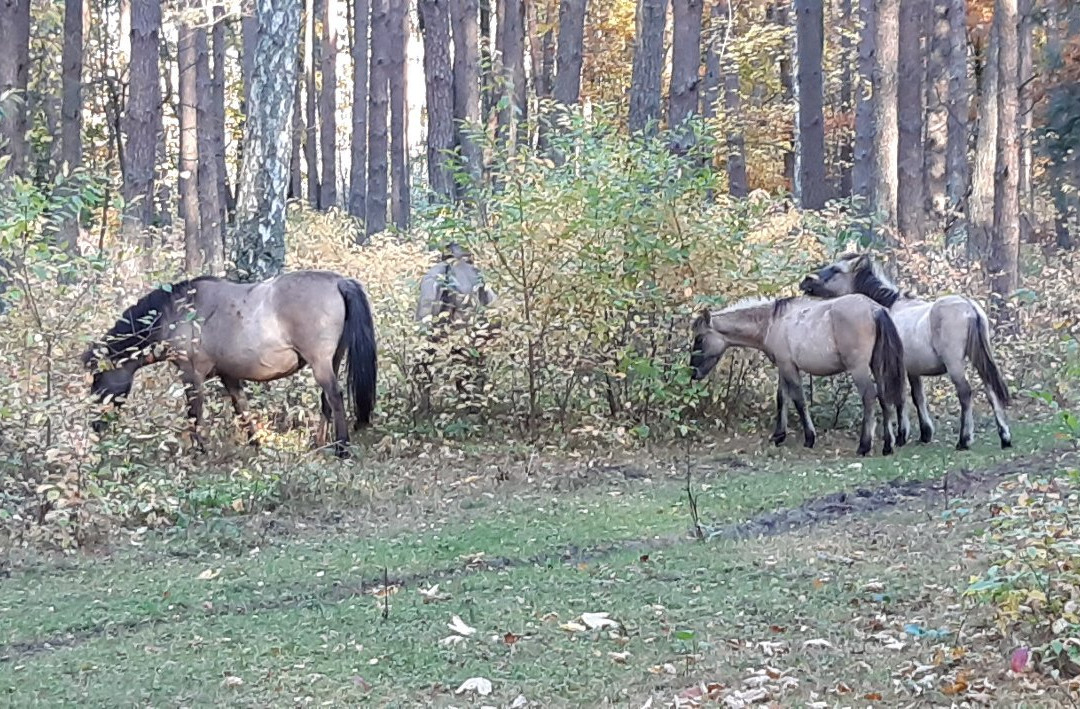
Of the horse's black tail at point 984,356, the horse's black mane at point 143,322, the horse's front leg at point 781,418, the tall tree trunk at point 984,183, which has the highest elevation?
the tall tree trunk at point 984,183

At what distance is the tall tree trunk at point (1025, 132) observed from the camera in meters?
19.5

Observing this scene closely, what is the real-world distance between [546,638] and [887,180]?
44.7 feet

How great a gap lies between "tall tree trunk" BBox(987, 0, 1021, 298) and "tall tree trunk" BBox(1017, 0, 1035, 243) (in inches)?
Answer: 32.9

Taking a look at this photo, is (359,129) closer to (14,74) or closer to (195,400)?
(14,74)

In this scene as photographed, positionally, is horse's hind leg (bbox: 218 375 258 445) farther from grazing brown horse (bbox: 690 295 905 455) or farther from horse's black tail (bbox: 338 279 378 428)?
grazing brown horse (bbox: 690 295 905 455)

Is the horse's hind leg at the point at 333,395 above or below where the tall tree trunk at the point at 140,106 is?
below

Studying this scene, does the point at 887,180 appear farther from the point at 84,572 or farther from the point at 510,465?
the point at 84,572

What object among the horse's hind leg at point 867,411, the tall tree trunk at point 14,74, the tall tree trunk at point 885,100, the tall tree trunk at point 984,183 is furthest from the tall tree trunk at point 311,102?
the horse's hind leg at point 867,411

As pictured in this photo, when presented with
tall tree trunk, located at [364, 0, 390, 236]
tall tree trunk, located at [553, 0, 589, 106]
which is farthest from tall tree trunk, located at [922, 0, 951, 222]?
tall tree trunk, located at [364, 0, 390, 236]

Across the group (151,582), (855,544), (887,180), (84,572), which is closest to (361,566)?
(151,582)

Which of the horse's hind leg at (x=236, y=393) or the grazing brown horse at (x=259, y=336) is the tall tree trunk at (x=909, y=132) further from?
the horse's hind leg at (x=236, y=393)

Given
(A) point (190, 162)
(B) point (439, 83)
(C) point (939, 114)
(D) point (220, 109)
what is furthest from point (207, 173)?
(C) point (939, 114)

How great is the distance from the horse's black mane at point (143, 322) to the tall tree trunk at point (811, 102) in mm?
11756

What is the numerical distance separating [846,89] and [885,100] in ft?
73.2
